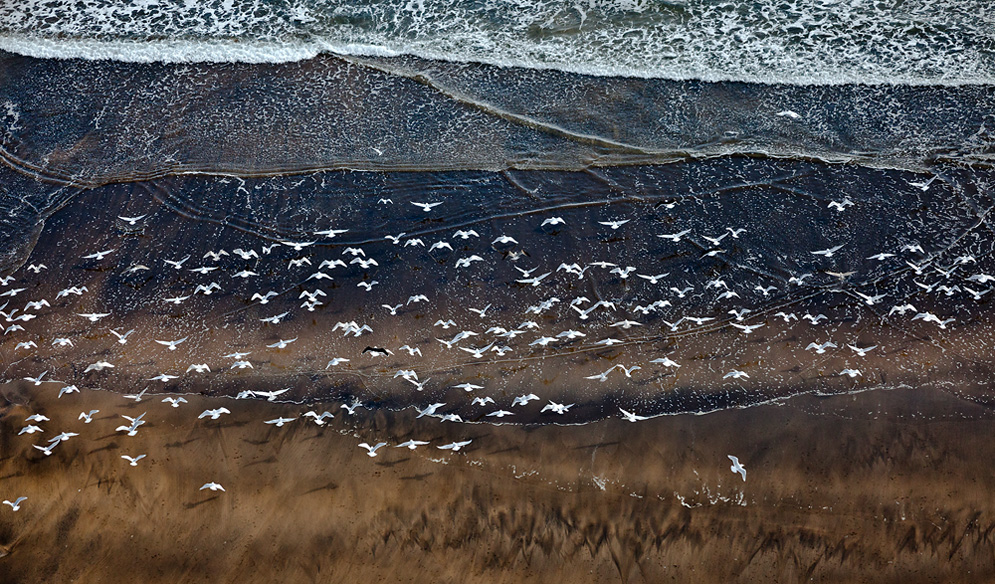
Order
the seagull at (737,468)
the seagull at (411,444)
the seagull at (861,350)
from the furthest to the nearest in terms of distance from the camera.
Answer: the seagull at (861,350) < the seagull at (411,444) < the seagull at (737,468)

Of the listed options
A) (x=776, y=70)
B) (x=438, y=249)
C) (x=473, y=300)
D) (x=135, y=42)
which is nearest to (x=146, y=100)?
(x=135, y=42)

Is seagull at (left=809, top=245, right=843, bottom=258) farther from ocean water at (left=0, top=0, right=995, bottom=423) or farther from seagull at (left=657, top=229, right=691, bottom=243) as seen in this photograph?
seagull at (left=657, top=229, right=691, bottom=243)

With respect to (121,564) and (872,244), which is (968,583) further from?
(121,564)

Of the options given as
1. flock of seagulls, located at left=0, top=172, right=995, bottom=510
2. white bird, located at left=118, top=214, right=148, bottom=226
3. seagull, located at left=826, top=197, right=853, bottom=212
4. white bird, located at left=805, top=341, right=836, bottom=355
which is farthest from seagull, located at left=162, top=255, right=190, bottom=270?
seagull, located at left=826, top=197, right=853, bottom=212

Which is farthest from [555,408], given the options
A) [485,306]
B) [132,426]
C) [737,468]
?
[132,426]

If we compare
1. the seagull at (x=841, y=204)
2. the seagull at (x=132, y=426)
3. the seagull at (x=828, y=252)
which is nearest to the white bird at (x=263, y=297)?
the seagull at (x=132, y=426)

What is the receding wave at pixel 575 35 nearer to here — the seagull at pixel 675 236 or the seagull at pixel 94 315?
the seagull at pixel 675 236
